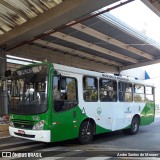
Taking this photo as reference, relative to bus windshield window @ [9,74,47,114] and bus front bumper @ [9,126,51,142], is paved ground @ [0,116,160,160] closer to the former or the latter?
bus front bumper @ [9,126,51,142]

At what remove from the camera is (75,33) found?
1816cm

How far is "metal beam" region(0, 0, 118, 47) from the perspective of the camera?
39.0 feet

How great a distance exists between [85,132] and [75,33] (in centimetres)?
891

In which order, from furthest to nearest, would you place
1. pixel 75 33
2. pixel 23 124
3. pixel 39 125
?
1. pixel 75 33
2. pixel 23 124
3. pixel 39 125

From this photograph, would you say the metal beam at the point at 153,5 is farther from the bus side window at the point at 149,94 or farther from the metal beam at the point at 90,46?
the metal beam at the point at 90,46

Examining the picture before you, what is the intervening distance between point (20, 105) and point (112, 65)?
1969 cm

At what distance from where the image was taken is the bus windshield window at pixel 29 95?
9.41 m

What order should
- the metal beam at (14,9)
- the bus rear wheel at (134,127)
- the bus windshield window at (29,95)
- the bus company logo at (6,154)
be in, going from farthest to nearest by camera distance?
the bus rear wheel at (134,127) → the metal beam at (14,9) → the bus windshield window at (29,95) → the bus company logo at (6,154)

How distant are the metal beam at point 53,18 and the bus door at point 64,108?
352 cm

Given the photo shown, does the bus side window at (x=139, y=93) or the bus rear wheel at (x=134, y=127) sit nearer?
the bus rear wheel at (x=134, y=127)

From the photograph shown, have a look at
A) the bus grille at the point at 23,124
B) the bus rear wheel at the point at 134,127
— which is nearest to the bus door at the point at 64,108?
the bus grille at the point at 23,124

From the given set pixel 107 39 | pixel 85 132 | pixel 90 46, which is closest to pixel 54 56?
pixel 90 46

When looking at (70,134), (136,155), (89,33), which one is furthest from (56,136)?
(89,33)

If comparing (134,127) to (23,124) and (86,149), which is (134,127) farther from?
(23,124)
